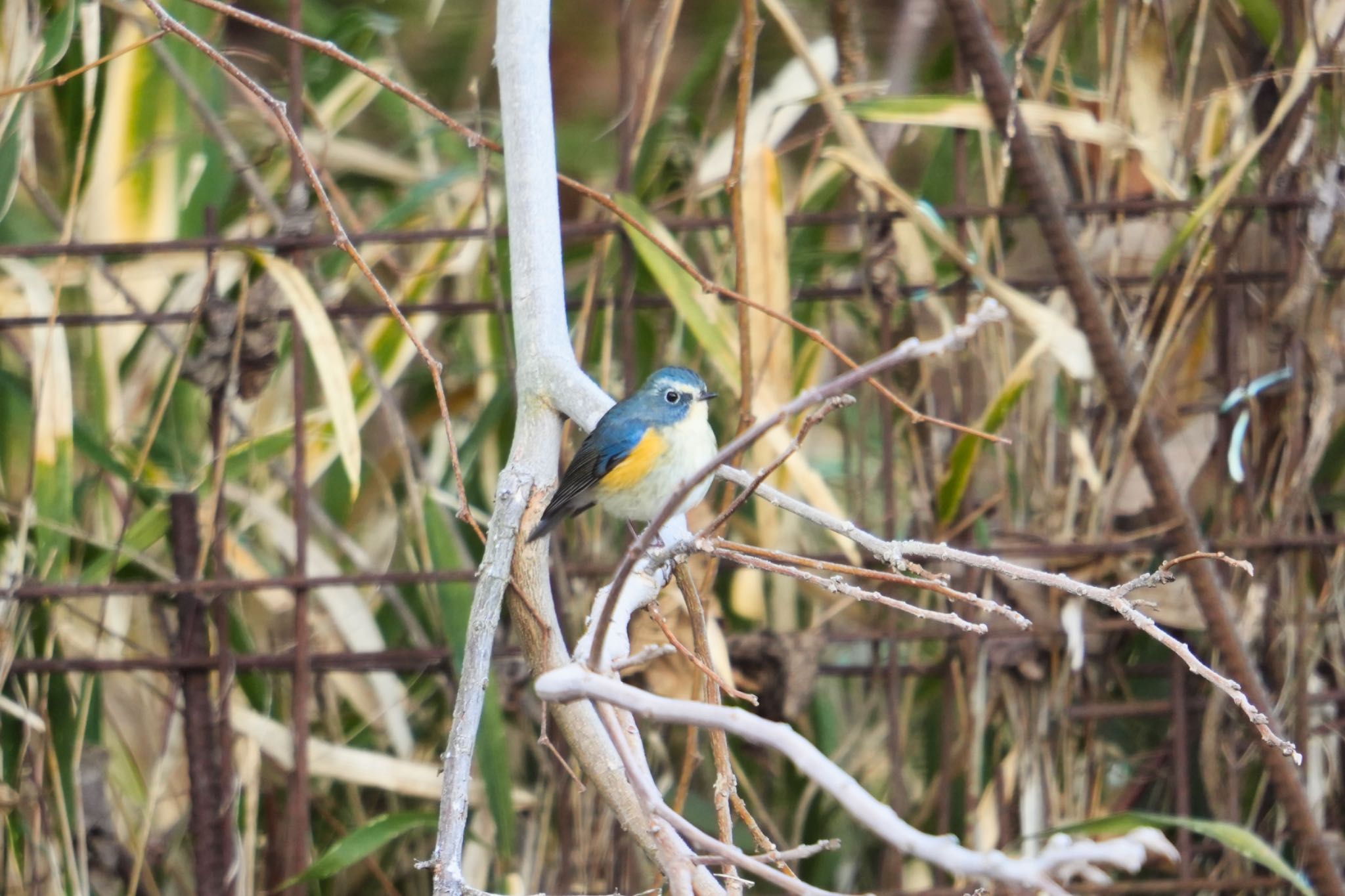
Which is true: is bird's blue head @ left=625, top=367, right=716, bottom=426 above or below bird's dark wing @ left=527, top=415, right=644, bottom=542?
above

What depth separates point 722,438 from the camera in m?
3.48

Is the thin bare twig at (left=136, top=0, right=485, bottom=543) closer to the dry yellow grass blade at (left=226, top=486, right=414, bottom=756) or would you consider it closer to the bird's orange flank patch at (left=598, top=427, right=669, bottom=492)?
the bird's orange flank patch at (left=598, top=427, right=669, bottom=492)

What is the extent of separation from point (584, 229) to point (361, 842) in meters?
1.36

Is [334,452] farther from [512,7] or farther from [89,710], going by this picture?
[512,7]

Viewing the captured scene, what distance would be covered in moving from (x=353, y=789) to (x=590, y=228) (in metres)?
1.50

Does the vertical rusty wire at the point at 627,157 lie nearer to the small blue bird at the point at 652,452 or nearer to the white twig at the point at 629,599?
the small blue bird at the point at 652,452

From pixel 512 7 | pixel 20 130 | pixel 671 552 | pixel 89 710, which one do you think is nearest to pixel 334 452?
pixel 89 710

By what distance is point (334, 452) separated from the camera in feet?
10.7

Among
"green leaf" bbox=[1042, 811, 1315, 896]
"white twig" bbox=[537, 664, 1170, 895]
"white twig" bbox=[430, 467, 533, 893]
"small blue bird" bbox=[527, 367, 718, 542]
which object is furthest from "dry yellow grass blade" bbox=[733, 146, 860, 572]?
"white twig" bbox=[537, 664, 1170, 895]

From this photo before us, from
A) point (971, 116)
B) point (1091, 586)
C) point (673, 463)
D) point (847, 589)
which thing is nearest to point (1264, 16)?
point (971, 116)

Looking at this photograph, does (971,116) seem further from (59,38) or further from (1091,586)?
(59,38)

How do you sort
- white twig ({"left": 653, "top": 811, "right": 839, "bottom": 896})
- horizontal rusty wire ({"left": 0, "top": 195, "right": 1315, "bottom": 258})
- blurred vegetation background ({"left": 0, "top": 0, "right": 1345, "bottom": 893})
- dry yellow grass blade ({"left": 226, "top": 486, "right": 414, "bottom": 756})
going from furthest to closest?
dry yellow grass blade ({"left": 226, "top": 486, "right": 414, "bottom": 756}) < blurred vegetation background ({"left": 0, "top": 0, "right": 1345, "bottom": 893}) < horizontal rusty wire ({"left": 0, "top": 195, "right": 1315, "bottom": 258}) < white twig ({"left": 653, "top": 811, "right": 839, "bottom": 896})

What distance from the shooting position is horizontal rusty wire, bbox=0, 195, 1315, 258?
2.77 m

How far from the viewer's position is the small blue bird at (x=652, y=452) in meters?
2.48
